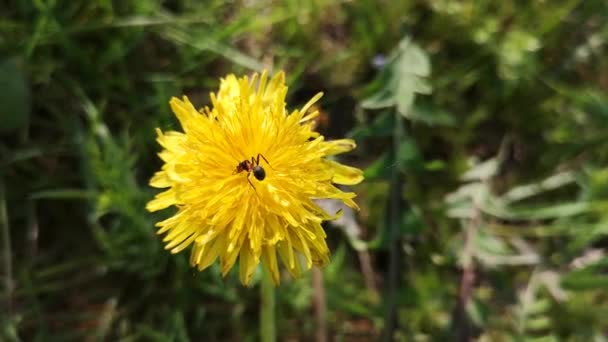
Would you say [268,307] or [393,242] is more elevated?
[393,242]

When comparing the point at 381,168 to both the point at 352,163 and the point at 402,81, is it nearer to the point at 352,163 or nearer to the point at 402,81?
the point at 402,81

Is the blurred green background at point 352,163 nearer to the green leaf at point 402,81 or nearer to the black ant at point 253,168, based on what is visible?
the green leaf at point 402,81

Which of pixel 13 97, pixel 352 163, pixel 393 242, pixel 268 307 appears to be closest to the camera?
pixel 268 307

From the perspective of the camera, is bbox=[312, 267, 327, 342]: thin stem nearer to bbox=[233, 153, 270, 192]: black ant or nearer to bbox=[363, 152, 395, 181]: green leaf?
bbox=[363, 152, 395, 181]: green leaf

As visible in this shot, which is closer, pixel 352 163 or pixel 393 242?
pixel 393 242

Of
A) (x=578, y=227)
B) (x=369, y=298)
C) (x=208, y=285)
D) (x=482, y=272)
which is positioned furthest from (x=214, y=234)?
(x=578, y=227)

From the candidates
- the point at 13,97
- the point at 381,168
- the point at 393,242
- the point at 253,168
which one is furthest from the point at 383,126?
the point at 13,97

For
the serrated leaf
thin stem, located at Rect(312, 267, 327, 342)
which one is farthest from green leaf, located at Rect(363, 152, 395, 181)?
the serrated leaf
